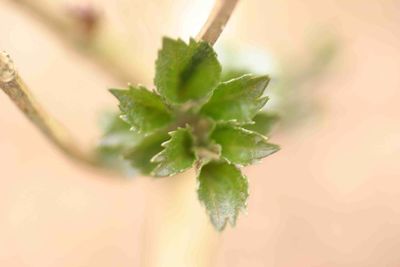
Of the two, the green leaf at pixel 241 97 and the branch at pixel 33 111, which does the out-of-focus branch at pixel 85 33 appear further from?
the green leaf at pixel 241 97

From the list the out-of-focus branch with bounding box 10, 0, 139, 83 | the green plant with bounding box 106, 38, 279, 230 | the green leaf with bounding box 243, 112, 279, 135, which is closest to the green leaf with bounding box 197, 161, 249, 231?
the green plant with bounding box 106, 38, 279, 230

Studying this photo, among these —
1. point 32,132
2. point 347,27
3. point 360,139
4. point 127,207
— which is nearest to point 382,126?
point 360,139

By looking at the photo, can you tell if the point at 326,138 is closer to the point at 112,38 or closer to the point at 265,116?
the point at 112,38

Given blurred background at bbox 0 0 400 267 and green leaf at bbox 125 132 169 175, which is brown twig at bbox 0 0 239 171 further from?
blurred background at bbox 0 0 400 267

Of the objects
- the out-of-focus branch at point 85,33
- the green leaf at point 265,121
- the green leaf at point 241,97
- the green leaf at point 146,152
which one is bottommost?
the green leaf at point 241,97

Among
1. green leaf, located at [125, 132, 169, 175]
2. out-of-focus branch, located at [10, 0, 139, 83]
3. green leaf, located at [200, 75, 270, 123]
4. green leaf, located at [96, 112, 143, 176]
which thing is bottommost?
green leaf, located at [200, 75, 270, 123]

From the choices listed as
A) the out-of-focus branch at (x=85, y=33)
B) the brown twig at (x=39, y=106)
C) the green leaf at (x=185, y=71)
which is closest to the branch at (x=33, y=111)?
the brown twig at (x=39, y=106)

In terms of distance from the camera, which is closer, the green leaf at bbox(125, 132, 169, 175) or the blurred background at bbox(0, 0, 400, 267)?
the green leaf at bbox(125, 132, 169, 175)

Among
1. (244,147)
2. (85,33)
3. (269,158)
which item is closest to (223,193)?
(244,147)
